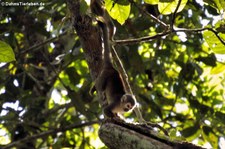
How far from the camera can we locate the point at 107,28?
329 centimetres

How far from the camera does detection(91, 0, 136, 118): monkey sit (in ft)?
10.6

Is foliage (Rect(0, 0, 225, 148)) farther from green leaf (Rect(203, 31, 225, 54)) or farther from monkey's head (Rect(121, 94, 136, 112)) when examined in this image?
green leaf (Rect(203, 31, 225, 54))

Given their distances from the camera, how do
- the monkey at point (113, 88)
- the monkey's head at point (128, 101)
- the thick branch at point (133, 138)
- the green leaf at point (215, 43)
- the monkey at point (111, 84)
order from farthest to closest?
the monkey's head at point (128, 101), the monkey at point (113, 88), the monkey at point (111, 84), the green leaf at point (215, 43), the thick branch at point (133, 138)

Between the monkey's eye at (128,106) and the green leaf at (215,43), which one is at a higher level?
the green leaf at (215,43)

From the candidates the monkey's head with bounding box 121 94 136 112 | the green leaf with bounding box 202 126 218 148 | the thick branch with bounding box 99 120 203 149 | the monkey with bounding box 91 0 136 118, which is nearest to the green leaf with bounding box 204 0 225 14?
the thick branch with bounding box 99 120 203 149

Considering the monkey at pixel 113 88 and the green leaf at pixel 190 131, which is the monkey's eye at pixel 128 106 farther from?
the green leaf at pixel 190 131

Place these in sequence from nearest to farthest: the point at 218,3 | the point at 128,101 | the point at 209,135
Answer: the point at 218,3
the point at 128,101
the point at 209,135

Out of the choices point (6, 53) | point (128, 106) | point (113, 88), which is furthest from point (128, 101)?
point (6, 53)

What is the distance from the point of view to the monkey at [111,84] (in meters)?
3.24

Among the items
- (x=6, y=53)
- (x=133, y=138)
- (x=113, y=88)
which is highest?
(x=6, y=53)

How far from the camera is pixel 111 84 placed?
3.60m

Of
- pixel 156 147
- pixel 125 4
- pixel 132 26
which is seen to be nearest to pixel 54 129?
pixel 132 26

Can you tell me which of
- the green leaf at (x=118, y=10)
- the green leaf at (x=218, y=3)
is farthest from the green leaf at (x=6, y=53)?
the green leaf at (x=218, y=3)

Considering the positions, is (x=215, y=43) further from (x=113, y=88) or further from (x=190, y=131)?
(x=190, y=131)
